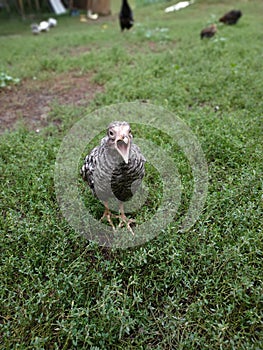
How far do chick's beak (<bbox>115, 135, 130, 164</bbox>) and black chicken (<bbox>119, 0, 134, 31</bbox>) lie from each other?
718cm

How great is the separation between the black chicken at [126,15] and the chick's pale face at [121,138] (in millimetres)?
7130

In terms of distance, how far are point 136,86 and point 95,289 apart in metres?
3.65

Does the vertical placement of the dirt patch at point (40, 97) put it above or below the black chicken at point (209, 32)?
above

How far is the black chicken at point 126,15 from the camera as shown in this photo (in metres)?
8.13

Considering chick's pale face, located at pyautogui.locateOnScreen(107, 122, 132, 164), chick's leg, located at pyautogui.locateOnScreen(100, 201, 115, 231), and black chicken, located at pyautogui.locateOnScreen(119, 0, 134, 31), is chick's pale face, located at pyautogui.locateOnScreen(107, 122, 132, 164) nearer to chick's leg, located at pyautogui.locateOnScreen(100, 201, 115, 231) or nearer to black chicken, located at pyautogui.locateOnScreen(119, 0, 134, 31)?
chick's leg, located at pyautogui.locateOnScreen(100, 201, 115, 231)

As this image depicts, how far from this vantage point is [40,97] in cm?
511

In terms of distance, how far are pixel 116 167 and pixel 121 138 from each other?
0.26m

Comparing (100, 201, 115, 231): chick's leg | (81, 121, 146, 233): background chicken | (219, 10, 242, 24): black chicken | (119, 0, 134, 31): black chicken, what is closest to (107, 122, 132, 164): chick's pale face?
(81, 121, 146, 233): background chicken

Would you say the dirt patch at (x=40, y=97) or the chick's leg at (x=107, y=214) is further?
the dirt patch at (x=40, y=97)

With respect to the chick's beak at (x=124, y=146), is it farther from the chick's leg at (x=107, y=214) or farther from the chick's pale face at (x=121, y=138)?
the chick's leg at (x=107, y=214)

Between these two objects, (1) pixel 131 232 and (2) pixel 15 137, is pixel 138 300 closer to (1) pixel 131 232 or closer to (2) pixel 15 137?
(1) pixel 131 232

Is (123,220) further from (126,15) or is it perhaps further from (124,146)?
(126,15)

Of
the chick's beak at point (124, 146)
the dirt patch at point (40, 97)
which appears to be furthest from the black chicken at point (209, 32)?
the chick's beak at point (124, 146)

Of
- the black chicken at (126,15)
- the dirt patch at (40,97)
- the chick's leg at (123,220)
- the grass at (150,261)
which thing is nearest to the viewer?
the grass at (150,261)
